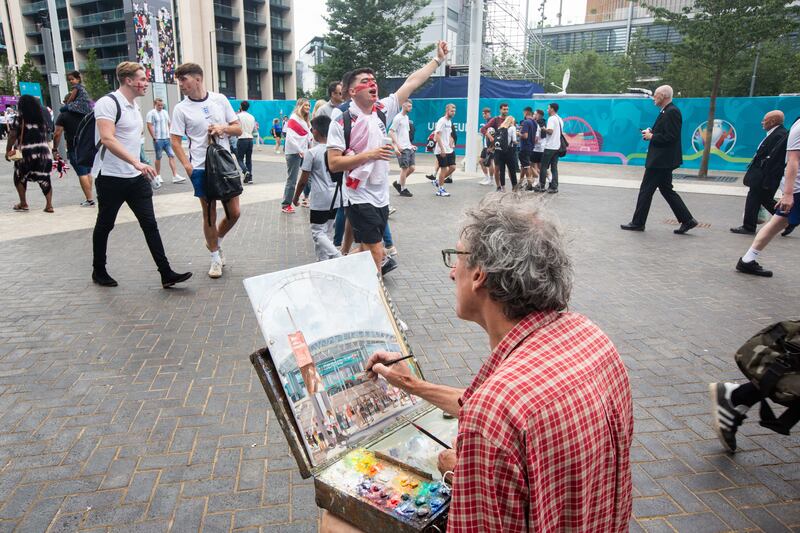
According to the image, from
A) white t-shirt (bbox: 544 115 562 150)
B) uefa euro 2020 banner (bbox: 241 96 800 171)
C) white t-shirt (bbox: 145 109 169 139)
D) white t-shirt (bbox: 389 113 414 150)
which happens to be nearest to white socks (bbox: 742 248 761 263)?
white t-shirt (bbox: 544 115 562 150)

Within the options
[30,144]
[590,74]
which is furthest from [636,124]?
[590,74]

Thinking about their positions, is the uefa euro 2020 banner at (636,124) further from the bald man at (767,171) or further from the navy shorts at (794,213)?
the navy shorts at (794,213)

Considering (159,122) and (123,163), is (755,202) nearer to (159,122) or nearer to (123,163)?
(123,163)

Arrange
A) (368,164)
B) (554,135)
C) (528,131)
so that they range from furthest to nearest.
Result: 1. (528,131)
2. (554,135)
3. (368,164)

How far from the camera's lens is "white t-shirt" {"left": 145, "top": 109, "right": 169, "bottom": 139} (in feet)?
41.9

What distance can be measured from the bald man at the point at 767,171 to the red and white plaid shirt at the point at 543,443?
806 centimetres

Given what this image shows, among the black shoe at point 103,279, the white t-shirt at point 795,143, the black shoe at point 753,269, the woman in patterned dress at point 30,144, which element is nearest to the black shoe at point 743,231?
the black shoe at point 753,269

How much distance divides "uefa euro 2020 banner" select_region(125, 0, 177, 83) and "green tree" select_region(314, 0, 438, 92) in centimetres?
A: 1062

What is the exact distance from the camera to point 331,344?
5.74ft

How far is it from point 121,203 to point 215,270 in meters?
1.17

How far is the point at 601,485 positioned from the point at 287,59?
3171 inches

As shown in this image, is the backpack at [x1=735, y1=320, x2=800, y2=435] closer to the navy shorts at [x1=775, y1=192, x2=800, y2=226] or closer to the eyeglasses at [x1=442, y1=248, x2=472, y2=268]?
the eyeglasses at [x1=442, y1=248, x2=472, y2=268]

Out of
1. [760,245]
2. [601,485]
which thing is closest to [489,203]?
[601,485]

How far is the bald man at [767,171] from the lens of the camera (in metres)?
7.80
